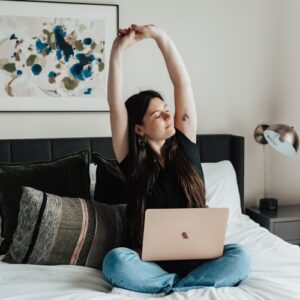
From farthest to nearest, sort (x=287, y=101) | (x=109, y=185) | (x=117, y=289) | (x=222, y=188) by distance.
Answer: (x=287, y=101)
(x=222, y=188)
(x=109, y=185)
(x=117, y=289)

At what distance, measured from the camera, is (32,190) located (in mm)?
1819

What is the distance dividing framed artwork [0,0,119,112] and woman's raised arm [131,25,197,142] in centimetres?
89

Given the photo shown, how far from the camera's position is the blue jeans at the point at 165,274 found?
149 cm

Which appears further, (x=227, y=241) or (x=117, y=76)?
(x=227, y=241)

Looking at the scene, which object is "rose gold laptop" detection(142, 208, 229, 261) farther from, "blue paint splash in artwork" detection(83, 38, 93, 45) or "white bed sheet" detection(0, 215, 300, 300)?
"blue paint splash in artwork" detection(83, 38, 93, 45)

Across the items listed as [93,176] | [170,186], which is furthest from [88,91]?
[170,186]

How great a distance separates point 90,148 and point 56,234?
32.7 inches

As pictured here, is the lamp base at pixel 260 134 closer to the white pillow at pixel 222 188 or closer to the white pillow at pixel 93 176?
the white pillow at pixel 222 188

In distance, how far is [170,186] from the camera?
176 cm

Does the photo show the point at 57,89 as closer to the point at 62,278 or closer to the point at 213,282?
the point at 62,278

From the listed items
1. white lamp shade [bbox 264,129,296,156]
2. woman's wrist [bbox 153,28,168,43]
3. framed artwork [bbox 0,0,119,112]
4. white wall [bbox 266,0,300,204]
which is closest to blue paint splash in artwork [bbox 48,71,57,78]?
framed artwork [bbox 0,0,119,112]

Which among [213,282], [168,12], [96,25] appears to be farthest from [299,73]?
[213,282]

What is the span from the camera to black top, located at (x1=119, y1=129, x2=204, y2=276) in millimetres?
1660

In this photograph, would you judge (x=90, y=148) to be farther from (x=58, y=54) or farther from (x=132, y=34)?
(x=132, y=34)
